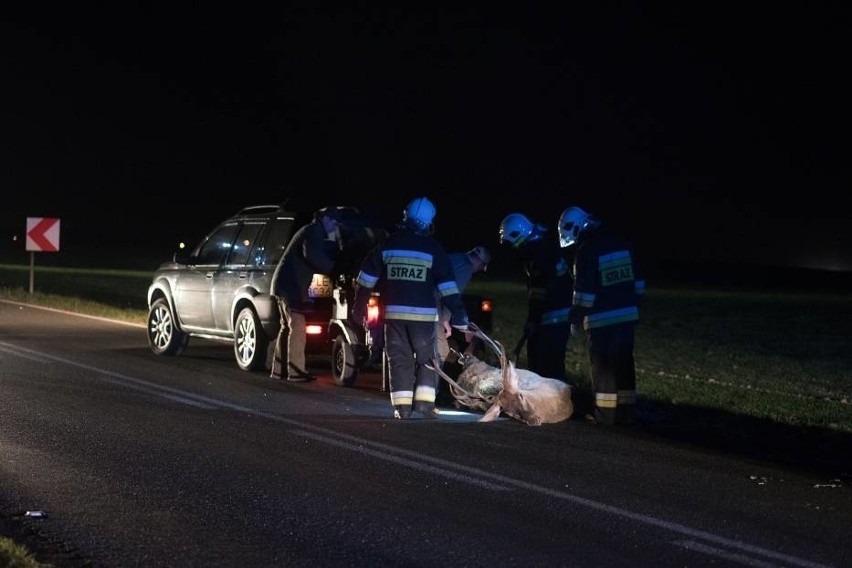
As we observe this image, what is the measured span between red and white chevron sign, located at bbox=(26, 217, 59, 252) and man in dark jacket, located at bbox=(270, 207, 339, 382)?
13.6m

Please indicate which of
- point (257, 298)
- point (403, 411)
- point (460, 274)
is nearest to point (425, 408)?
point (403, 411)

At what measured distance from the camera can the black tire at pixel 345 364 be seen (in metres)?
13.2

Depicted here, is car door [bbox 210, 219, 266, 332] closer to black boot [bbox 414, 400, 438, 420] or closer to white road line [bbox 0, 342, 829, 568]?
white road line [bbox 0, 342, 829, 568]

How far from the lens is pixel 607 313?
11172 millimetres

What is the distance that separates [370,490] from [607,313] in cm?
388

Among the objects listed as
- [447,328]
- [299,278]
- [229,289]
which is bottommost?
[447,328]

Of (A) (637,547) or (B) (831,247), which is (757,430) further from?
(B) (831,247)

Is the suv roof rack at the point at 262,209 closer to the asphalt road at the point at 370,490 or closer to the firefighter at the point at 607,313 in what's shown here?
the asphalt road at the point at 370,490

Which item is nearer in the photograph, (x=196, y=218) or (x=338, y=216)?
(x=338, y=216)

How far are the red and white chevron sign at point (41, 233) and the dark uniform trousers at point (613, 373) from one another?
17211 millimetres

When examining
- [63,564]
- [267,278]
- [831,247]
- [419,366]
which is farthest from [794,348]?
[831,247]

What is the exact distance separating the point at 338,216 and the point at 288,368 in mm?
1621

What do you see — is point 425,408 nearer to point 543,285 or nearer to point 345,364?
point 543,285

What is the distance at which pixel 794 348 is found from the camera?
2081 centimetres
